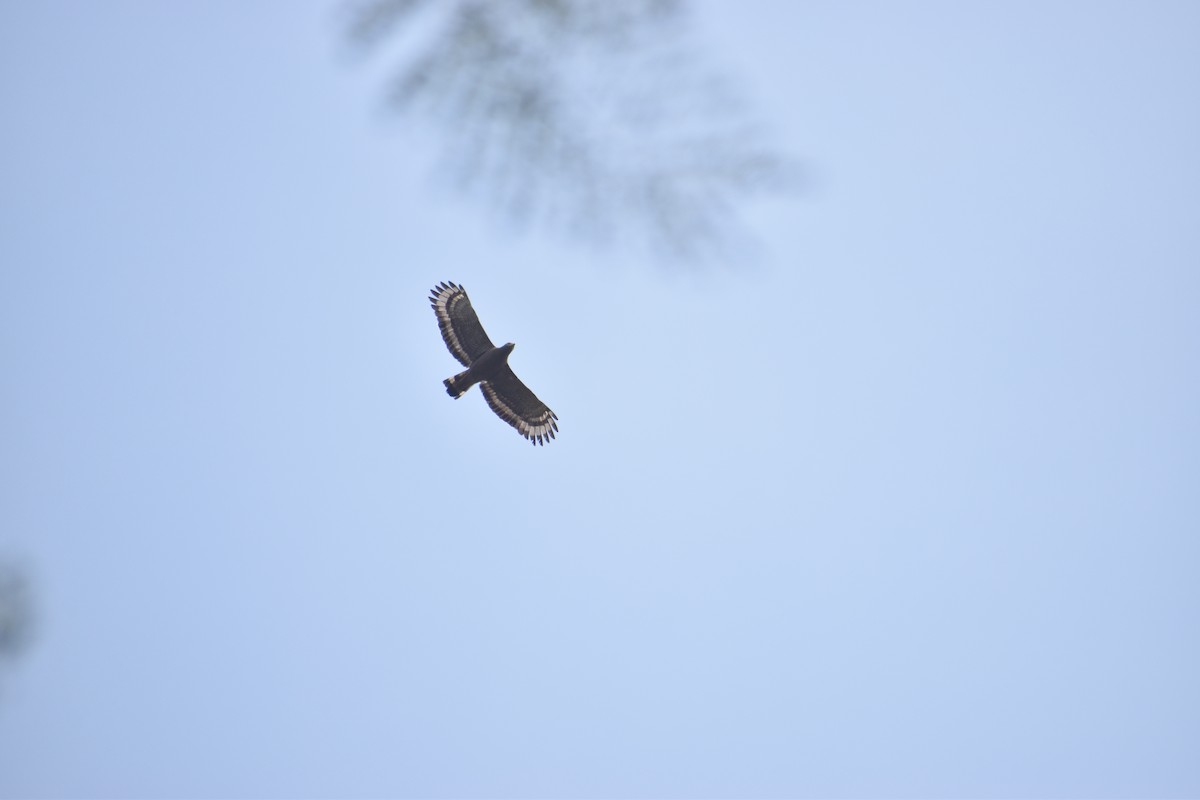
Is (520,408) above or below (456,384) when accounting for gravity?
above

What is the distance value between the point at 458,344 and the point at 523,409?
6.32 feet

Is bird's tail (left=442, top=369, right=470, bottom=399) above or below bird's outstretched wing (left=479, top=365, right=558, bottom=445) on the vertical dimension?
below

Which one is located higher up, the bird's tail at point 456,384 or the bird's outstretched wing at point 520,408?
the bird's outstretched wing at point 520,408

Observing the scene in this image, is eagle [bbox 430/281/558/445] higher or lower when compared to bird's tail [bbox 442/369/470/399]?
higher

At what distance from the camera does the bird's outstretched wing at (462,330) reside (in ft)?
64.1

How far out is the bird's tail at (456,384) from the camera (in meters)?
19.3

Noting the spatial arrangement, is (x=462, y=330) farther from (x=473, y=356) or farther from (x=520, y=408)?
(x=520, y=408)

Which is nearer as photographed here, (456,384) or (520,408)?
(456,384)

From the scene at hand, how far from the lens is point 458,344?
19547mm

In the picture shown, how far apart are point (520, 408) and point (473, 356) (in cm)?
Answer: 158

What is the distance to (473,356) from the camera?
19.5 m

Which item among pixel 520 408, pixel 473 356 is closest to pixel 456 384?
pixel 473 356

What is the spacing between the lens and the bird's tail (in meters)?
19.3

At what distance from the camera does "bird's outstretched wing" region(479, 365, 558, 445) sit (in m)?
20.0
